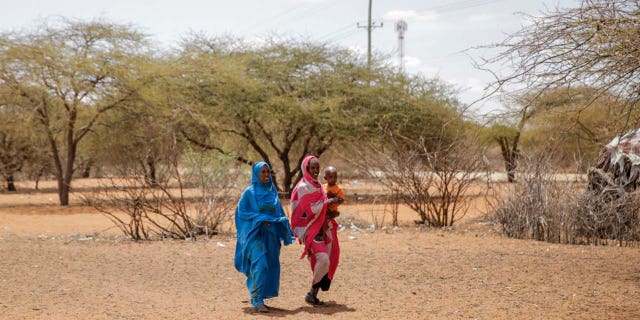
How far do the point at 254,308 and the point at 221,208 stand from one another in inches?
231

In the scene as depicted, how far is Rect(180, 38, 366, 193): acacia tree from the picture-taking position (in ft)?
76.8

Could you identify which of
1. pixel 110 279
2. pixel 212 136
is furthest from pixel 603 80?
pixel 212 136

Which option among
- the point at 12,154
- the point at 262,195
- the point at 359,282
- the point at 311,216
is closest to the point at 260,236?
the point at 262,195

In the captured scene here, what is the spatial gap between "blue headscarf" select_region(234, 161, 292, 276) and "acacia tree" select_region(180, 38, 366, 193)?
16110 millimetres

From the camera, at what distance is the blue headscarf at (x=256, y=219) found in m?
6.13

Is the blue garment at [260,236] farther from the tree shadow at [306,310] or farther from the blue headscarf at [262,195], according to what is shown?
the tree shadow at [306,310]

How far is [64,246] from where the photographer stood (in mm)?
11047

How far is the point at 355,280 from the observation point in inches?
303

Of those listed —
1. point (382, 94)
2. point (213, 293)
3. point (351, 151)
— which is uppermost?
point (382, 94)

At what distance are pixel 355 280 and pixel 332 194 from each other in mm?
1632

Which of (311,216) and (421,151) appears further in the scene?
(421,151)

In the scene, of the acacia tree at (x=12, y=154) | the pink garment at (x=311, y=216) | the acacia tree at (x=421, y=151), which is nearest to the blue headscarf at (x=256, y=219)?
the pink garment at (x=311, y=216)

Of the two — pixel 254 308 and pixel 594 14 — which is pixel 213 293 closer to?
Answer: pixel 254 308

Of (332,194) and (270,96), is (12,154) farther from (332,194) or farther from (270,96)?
(332,194)
